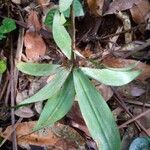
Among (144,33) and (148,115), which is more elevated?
(144,33)

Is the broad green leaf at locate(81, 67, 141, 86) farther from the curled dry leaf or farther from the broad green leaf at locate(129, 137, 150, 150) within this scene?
the curled dry leaf

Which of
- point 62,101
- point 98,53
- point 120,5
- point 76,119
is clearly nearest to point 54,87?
point 62,101

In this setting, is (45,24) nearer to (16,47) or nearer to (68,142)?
(16,47)

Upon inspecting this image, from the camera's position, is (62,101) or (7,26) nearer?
(62,101)

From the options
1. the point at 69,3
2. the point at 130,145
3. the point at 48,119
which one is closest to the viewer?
the point at 69,3

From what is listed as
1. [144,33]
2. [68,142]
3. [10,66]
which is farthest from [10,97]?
[144,33]

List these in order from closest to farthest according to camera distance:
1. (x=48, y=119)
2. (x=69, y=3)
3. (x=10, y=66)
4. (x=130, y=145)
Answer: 1. (x=69, y=3)
2. (x=48, y=119)
3. (x=130, y=145)
4. (x=10, y=66)

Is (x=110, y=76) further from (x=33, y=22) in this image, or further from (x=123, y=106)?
(x=33, y=22)
